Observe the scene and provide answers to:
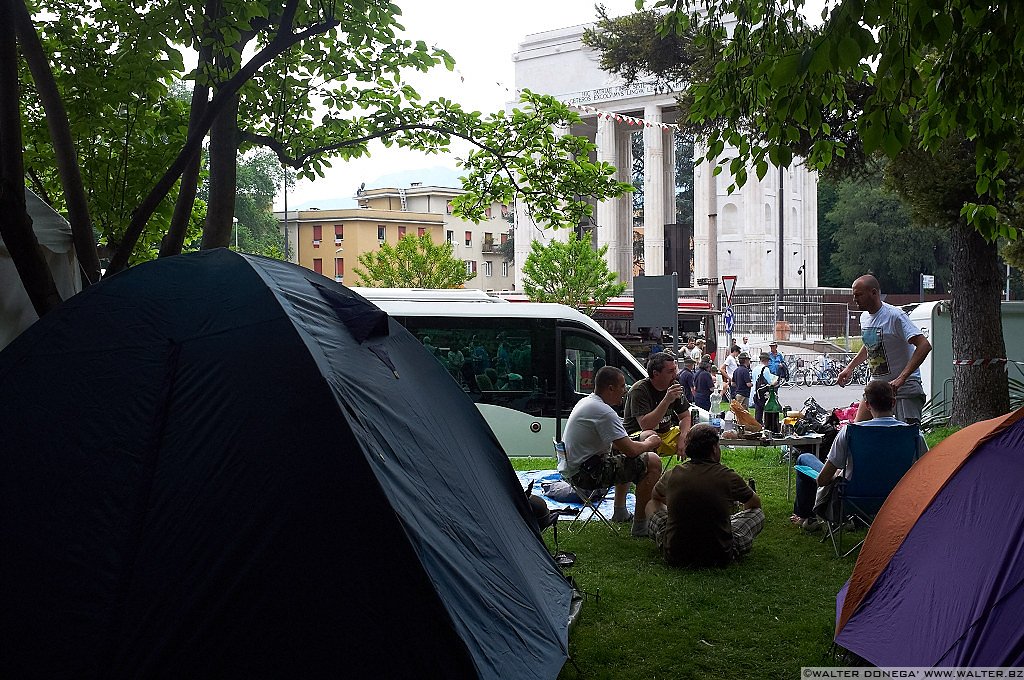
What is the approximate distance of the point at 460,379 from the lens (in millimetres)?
15836

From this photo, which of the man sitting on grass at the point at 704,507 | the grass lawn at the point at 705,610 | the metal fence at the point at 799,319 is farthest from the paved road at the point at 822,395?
the metal fence at the point at 799,319

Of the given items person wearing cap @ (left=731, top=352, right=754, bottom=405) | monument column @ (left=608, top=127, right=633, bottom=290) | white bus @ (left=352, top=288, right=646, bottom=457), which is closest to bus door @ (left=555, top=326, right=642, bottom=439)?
white bus @ (left=352, top=288, right=646, bottom=457)

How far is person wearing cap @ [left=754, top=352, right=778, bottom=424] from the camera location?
58.7 feet

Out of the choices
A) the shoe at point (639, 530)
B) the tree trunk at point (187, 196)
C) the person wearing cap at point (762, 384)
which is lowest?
the shoe at point (639, 530)

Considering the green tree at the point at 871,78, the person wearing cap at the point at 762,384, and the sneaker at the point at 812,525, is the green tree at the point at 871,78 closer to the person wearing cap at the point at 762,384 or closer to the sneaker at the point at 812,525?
the sneaker at the point at 812,525

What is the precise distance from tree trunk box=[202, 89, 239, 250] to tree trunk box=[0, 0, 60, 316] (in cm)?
247

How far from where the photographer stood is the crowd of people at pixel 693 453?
7473mm

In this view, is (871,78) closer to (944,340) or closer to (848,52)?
(848,52)

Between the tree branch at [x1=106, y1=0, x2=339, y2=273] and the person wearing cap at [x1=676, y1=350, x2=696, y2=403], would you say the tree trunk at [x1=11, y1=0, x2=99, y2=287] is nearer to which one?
the tree branch at [x1=106, y1=0, x2=339, y2=273]

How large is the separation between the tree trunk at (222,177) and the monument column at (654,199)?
5463 centimetres

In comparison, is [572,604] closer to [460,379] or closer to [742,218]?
[460,379]

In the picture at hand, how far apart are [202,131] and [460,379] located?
9.05 metres

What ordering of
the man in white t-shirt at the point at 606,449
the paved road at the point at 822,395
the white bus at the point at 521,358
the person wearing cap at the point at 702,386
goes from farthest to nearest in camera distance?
the paved road at the point at 822,395, the person wearing cap at the point at 702,386, the white bus at the point at 521,358, the man in white t-shirt at the point at 606,449

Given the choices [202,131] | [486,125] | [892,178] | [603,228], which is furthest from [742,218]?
[202,131]
